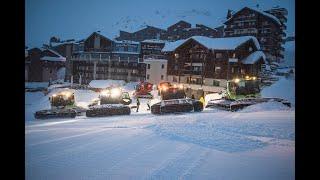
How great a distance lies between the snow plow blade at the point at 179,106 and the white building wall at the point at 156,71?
1.59 ft

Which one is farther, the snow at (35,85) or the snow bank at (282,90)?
the snow at (35,85)

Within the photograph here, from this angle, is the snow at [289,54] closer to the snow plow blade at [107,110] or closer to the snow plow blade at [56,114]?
the snow plow blade at [107,110]

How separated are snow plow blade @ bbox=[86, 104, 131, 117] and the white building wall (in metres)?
0.78

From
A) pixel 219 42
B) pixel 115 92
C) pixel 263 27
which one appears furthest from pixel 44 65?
pixel 263 27

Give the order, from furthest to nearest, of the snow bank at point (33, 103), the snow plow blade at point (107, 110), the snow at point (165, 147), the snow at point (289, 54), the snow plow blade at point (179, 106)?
the snow plow blade at point (179, 106)
the snow plow blade at point (107, 110)
the snow bank at point (33, 103)
the snow at point (289, 54)
the snow at point (165, 147)

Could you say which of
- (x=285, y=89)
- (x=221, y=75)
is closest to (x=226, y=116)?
(x=221, y=75)

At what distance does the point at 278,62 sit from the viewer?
20.2 ft

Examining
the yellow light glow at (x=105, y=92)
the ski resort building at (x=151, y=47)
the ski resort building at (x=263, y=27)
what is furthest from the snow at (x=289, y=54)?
the yellow light glow at (x=105, y=92)

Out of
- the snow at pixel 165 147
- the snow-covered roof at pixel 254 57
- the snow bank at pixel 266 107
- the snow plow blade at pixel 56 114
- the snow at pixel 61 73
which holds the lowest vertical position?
the snow at pixel 165 147

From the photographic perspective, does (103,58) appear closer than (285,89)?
No

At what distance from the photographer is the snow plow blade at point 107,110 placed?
6.41 meters

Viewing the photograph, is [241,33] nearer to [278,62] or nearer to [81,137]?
[278,62]
